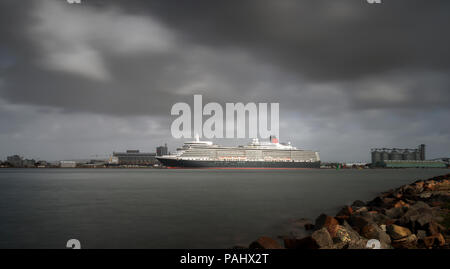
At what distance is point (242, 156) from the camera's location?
95.9 metres

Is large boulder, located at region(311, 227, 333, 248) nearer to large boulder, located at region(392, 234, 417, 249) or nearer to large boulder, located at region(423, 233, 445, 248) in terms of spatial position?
large boulder, located at region(392, 234, 417, 249)

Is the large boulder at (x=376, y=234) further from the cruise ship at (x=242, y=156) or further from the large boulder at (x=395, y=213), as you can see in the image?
the cruise ship at (x=242, y=156)

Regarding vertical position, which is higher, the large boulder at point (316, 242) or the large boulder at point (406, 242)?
the large boulder at point (316, 242)

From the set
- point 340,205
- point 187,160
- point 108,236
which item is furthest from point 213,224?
point 187,160

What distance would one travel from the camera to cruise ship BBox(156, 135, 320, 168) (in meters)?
86.0

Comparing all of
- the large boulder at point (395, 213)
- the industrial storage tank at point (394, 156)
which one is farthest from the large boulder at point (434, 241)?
the industrial storage tank at point (394, 156)

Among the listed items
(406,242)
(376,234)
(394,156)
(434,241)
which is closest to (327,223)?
(376,234)

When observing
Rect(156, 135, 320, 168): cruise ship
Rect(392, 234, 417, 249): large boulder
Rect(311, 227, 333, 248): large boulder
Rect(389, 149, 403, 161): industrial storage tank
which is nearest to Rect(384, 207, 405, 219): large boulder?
Rect(392, 234, 417, 249): large boulder

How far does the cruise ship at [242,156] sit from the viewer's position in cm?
8600

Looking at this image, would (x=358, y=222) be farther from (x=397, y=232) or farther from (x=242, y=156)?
A: (x=242, y=156)
